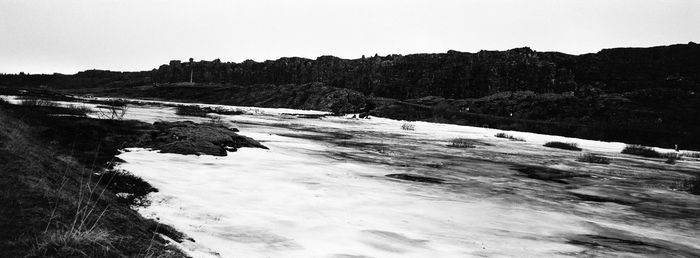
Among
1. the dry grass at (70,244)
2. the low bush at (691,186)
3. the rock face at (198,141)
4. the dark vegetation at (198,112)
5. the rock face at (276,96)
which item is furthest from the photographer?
the rock face at (276,96)

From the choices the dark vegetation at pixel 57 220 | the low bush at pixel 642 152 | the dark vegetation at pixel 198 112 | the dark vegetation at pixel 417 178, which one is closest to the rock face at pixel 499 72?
the low bush at pixel 642 152

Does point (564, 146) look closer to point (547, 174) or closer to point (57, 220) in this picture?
point (547, 174)

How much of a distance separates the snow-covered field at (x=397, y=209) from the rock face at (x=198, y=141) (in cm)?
81

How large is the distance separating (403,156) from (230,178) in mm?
9139

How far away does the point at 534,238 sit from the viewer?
23.9ft

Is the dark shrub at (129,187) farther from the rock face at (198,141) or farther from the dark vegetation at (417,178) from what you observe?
the dark vegetation at (417,178)

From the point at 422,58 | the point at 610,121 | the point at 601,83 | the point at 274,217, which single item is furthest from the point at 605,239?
the point at 422,58

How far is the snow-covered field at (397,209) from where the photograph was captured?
6446 millimetres

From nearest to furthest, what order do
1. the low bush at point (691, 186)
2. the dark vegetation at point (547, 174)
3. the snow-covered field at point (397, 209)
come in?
the snow-covered field at point (397, 209) → the low bush at point (691, 186) → the dark vegetation at point (547, 174)

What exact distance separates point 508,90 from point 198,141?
7325 cm

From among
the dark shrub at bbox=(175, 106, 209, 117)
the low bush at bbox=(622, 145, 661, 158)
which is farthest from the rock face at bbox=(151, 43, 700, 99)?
the dark shrub at bbox=(175, 106, 209, 117)

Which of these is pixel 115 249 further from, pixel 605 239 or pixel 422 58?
pixel 422 58

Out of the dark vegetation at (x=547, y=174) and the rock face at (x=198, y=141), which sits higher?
the rock face at (x=198, y=141)

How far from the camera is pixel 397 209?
8.80 m
